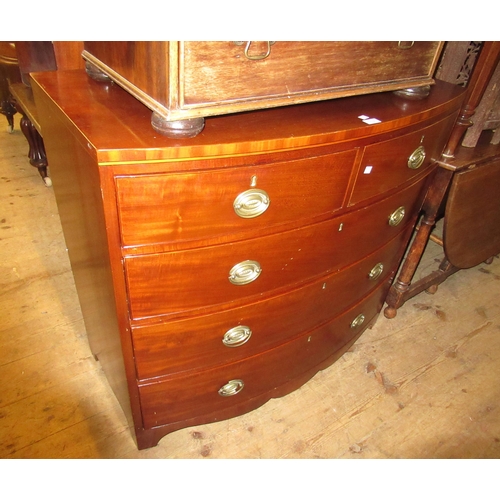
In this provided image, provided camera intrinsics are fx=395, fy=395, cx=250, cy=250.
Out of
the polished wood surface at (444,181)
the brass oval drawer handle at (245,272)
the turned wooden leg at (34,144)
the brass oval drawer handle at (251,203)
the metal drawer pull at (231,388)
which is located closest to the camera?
the brass oval drawer handle at (251,203)

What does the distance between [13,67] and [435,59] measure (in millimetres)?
3031

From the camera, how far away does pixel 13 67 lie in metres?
2.95

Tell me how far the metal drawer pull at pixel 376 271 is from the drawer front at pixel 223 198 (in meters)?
0.57

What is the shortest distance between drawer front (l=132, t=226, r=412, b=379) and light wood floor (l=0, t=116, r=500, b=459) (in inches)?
18.5

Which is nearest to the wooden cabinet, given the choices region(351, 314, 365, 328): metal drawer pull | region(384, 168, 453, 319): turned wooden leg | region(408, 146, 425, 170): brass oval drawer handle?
region(408, 146, 425, 170): brass oval drawer handle

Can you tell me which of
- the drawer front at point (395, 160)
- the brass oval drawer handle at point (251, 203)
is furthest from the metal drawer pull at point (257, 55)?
the drawer front at point (395, 160)

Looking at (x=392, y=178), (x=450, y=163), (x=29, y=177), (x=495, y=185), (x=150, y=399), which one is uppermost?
(x=392, y=178)

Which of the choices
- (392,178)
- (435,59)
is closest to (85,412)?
(392,178)

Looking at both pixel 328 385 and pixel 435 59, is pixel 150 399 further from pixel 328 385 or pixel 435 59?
pixel 435 59

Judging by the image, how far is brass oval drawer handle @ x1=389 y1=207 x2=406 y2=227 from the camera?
1.36 metres

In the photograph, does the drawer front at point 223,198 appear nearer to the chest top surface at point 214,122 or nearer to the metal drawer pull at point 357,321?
the chest top surface at point 214,122

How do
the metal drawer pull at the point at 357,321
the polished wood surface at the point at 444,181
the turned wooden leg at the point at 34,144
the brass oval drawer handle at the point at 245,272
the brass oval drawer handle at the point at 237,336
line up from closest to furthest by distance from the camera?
the brass oval drawer handle at the point at 245,272 → the brass oval drawer handle at the point at 237,336 → the polished wood surface at the point at 444,181 → the metal drawer pull at the point at 357,321 → the turned wooden leg at the point at 34,144

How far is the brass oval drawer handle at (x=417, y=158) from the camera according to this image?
121 cm

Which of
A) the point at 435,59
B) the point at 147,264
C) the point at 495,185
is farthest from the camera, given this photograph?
the point at 495,185
